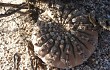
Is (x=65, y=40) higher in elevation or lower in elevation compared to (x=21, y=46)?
higher

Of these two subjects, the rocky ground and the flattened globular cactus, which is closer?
the flattened globular cactus

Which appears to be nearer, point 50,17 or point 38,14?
point 50,17

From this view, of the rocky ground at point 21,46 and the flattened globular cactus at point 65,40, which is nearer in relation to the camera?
the flattened globular cactus at point 65,40

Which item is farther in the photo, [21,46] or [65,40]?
[21,46]

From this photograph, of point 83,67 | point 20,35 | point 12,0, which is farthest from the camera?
point 12,0

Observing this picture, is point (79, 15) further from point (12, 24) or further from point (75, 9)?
point (12, 24)

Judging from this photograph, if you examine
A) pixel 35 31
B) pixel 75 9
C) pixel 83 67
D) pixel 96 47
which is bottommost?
pixel 83 67

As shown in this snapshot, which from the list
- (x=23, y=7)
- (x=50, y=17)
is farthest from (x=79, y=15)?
(x=23, y=7)

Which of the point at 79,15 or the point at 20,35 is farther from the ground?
the point at 79,15
